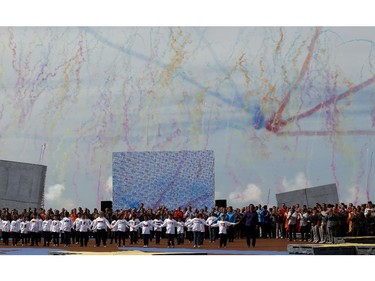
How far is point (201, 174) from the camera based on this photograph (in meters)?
41.5

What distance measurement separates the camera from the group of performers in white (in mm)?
35500

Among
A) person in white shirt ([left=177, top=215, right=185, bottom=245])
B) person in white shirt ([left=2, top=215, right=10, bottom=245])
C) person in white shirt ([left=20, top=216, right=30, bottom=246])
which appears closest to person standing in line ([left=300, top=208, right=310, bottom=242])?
person in white shirt ([left=177, top=215, right=185, bottom=245])

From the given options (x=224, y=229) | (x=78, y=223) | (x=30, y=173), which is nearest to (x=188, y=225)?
(x=224, y=229)

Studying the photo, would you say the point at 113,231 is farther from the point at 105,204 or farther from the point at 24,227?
the point at 24,227

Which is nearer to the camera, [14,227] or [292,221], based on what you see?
[292,221]

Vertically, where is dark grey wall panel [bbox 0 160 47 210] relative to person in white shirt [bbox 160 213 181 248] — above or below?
above

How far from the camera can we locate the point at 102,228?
36.3m

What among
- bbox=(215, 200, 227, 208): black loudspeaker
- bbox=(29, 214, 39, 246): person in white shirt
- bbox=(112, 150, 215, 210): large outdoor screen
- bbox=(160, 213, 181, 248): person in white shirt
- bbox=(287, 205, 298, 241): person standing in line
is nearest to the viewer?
bbox=(160, 213, 181, 248): person in white shirt

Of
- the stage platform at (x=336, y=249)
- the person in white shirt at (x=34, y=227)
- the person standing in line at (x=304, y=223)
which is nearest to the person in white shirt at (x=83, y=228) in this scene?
the person in white shirt at (x=34, y=227)

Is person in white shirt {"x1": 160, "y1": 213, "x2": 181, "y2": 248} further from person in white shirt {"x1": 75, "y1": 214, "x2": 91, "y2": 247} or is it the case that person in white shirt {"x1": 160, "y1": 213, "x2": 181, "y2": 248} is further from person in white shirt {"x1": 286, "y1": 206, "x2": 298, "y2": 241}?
person in white shirt {"x1": 286, "y1": 206, "x2": 298, "y2": 241}

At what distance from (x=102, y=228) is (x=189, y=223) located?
3123 millimetres

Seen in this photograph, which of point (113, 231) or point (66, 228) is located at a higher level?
point (113, 231)

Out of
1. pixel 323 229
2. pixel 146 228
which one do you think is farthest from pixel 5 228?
pixel 323 229

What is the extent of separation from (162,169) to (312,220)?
7.76m
